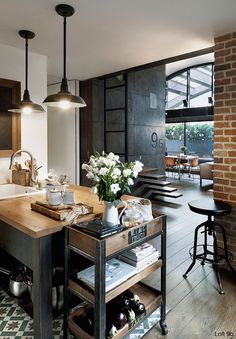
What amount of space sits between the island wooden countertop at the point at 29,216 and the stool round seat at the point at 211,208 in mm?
1015

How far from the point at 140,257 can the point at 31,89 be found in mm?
2475

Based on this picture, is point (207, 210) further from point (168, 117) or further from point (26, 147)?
point (168, 117)

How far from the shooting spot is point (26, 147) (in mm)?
3207

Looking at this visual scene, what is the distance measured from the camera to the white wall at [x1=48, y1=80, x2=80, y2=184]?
486 centimetres

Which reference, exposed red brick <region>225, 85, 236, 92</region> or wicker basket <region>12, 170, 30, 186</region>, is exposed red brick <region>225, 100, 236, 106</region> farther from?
wicker basket <region>12, 170, 30, 186</region>

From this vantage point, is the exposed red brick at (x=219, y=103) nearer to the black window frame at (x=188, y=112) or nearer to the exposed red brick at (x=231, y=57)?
the exposed red brick at (x=231, y=57)

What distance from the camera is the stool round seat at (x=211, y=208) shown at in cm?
244

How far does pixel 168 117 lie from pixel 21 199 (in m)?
9.51

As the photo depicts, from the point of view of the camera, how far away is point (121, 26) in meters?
2.48

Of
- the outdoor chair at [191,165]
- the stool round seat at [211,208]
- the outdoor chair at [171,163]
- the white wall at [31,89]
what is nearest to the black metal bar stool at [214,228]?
the stool round seat at [211,208]

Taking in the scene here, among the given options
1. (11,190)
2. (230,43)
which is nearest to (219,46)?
(230,43)

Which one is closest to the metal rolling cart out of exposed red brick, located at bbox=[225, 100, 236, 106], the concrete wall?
exposed red brick, located at bbox=[225, 100, 236, 106]

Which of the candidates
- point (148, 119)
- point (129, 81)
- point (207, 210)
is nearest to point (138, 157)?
point (148, 119)

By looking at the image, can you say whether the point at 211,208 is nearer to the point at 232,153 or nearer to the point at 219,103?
the point at 232,153
